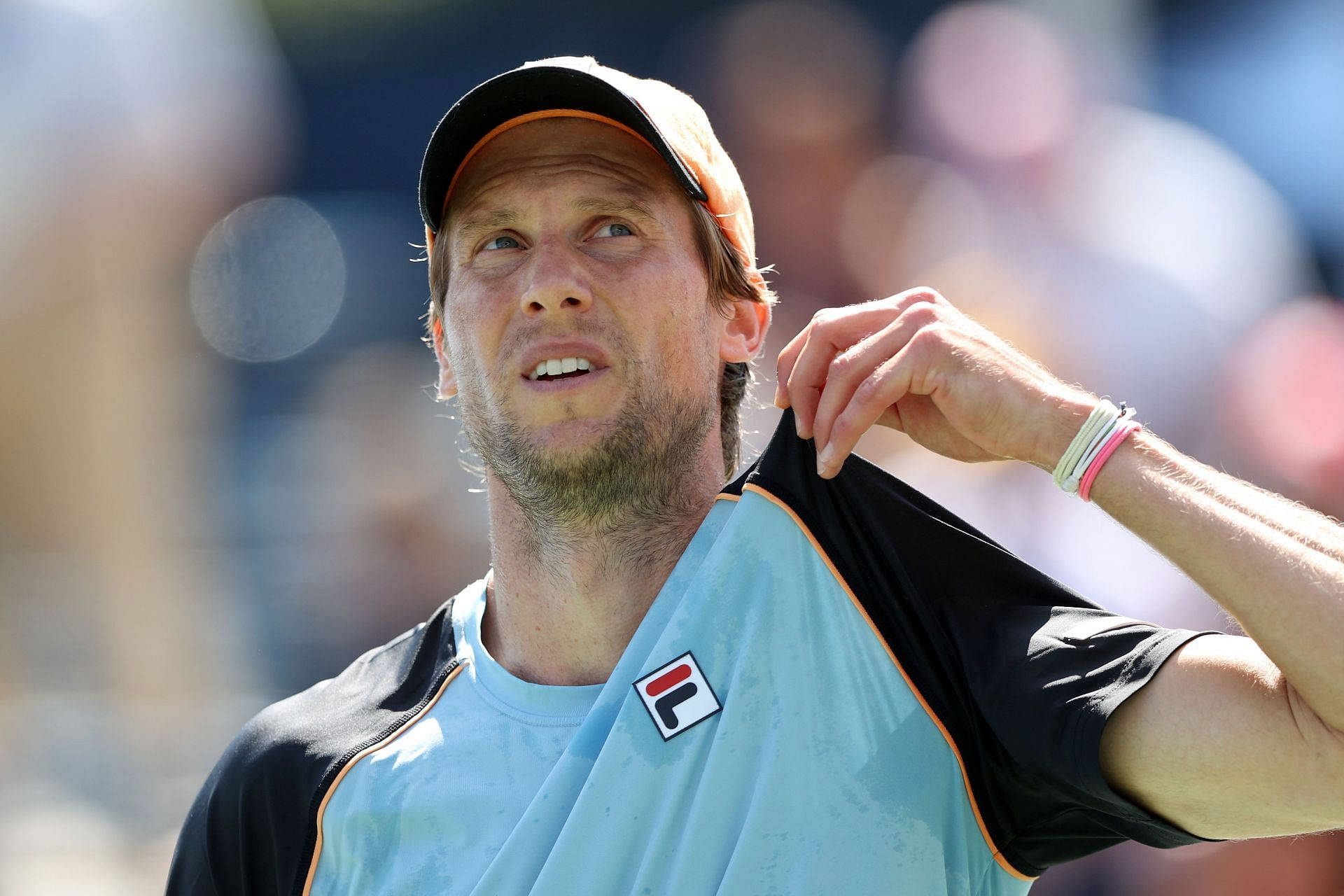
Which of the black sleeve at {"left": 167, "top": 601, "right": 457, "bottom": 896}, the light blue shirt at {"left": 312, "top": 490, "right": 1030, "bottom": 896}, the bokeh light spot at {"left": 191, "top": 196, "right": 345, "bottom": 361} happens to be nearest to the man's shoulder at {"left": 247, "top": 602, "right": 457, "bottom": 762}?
the black sleeve at {"left": 167, "top": 601, "right": 457, "bottom": 896}

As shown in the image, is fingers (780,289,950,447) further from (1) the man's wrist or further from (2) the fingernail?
(1) the man's wrist

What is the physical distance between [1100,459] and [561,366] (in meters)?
0.79

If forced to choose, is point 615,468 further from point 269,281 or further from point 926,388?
point 269,281

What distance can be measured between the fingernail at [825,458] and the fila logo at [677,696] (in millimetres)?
292

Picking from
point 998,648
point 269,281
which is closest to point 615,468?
point 998,648

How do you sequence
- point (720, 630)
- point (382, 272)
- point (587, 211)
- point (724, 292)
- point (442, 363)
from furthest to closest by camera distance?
1. point (382, 272)
2. point (442, 363)
3. point (724, 292)
4. point (587, 211)
5. point (720, 630)

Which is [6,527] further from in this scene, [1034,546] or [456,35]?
[1034,546]

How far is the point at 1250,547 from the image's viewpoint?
1277mm

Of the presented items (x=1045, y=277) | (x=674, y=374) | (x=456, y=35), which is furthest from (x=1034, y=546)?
(x=456, y=35)

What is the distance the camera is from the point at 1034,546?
3.71 m

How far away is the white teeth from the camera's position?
181cm

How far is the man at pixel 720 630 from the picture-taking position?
4.33 ft

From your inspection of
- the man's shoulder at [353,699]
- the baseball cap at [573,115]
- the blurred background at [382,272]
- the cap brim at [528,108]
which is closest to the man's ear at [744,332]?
the baseball cap at [573,115]

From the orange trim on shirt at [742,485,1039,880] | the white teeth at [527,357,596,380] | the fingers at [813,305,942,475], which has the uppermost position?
the white teeth at [527,357,596,380]
